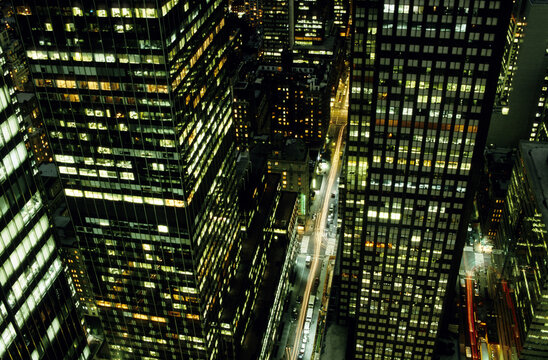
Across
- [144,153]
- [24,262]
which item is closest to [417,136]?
[144,153]

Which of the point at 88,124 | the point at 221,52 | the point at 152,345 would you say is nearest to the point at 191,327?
the point at 152,345

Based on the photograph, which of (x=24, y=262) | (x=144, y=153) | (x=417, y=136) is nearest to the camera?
(x=24, y=262)

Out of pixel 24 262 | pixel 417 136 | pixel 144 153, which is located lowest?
pixel 417 136

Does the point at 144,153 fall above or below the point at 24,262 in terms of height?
below

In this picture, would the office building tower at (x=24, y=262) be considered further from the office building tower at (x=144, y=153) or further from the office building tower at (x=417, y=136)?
the office building tower at (x=417, y=136)

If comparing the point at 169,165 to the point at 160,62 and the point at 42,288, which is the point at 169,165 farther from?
the point at 42,288

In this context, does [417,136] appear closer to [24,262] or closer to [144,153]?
[144,153]

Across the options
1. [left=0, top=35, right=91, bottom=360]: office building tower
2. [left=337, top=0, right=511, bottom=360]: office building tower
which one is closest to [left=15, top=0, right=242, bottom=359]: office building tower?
[left=337, top=0, right=511, bottom=360]: office building tower
